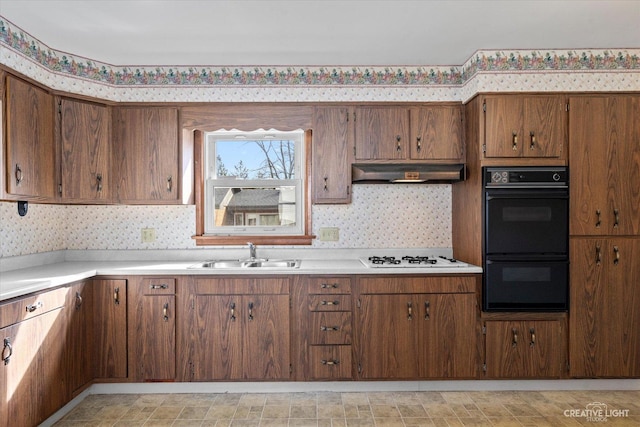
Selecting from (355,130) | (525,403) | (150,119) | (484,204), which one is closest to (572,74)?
(484,204)

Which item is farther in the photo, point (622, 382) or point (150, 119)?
point (150, 119)

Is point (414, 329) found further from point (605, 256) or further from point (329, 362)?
point (605, 256)

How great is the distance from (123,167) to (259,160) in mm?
1077

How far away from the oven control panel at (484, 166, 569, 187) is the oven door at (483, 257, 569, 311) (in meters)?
0.55

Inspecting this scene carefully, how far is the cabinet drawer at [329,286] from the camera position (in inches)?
111

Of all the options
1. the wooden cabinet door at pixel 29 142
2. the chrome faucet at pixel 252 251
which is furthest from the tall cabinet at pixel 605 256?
the wooden cabinet door at pixel 29 142

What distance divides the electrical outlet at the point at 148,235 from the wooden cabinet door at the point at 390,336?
184 centimetres

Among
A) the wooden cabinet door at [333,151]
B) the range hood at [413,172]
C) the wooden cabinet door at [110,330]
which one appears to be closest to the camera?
the wooden cabinet door at [110,330]

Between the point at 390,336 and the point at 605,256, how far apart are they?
5.30 ft

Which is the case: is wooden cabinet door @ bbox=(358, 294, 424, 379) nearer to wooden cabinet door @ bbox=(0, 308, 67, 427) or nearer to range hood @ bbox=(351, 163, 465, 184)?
range hood @ bbox=(351, 163, 465, 184)

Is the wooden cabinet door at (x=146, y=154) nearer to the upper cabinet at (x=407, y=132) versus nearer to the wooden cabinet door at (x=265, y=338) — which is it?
the wooden cabinet door at (x=265, y=338)

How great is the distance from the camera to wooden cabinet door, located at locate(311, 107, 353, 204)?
124 inches

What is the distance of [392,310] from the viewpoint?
281 centimetres

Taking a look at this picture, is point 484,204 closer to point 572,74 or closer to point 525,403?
point 572,74
